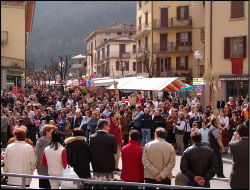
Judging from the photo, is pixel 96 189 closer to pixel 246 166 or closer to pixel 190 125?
pixel 246 166

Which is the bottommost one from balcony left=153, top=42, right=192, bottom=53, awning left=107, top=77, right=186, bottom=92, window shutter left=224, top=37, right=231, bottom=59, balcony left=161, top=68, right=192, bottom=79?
awning left=107, top=77, right=186, bottom=92

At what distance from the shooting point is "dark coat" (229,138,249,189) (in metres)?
5.64

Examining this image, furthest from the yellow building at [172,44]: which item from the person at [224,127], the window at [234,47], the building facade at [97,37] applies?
the person at [224,127]

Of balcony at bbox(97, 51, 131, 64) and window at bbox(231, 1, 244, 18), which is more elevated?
balcony at bbox(97, 51, 131, 64)

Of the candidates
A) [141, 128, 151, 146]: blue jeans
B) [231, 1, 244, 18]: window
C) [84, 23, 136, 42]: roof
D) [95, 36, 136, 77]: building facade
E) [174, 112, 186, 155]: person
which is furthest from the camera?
[95, 36, 136, 77]: building facade

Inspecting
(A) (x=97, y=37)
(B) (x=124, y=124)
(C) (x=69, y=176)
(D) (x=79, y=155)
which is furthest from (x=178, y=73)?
(C) (x=69, y=176)

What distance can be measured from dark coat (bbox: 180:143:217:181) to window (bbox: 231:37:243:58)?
22.0 meters

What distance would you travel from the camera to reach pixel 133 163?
6.64 metres

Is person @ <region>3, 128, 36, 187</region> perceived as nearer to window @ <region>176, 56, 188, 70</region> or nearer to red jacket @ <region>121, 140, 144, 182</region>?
red jacket @ <region>121, 140, 144, 182</region>

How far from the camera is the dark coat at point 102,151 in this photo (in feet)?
22.7

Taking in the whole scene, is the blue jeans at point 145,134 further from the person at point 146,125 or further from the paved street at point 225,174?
the paved street at point 225,174

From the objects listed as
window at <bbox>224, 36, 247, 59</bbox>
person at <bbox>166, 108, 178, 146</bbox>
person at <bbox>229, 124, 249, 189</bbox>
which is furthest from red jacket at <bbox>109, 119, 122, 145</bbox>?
window at <bbox>224, 36, 247, 59</bbox>

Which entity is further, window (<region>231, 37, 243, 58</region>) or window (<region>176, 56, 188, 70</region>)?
window (<region>176, 56, 188, 70</region>)

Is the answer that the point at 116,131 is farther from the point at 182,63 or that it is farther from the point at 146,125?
the point at 182,63
